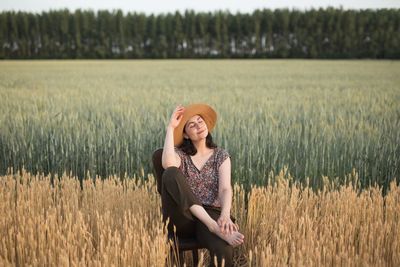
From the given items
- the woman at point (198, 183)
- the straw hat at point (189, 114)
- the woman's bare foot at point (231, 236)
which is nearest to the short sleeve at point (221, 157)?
the woman at point (198, 183)

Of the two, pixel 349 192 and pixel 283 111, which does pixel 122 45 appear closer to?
pixel 283 111

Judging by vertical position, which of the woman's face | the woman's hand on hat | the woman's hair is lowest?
the woman's hair

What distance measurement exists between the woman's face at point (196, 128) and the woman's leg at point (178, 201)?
0.21 meters

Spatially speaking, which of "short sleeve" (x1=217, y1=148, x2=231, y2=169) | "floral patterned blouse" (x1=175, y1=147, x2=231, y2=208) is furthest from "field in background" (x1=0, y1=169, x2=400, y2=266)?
"short sleeve" (x1=217, y1=148, x2=231, y2=169)

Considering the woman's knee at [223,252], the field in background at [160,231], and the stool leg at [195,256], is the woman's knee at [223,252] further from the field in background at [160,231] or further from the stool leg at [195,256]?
the stool leg at [195,256]

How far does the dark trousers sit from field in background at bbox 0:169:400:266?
0.25ft

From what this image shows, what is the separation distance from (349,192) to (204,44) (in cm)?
1704

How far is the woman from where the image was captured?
2227 millimetres

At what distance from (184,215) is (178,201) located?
0.07m

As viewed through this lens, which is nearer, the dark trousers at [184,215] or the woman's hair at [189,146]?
the dark trousers at [184,215]

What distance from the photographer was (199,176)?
8.00 ft

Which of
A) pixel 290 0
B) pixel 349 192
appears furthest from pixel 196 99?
pixel 349 192

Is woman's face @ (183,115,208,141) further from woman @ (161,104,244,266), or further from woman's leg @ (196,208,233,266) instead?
woman's leg @ (196,208,233,266)

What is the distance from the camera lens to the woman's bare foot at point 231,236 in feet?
7.06
